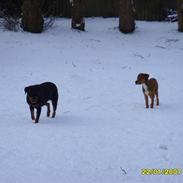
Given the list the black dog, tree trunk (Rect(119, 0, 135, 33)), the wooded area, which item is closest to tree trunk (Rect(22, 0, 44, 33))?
tree trunk (Rect(119, 0, 135, 33))

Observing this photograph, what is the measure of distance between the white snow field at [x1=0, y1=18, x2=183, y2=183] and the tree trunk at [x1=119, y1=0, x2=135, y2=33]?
1.32 feet

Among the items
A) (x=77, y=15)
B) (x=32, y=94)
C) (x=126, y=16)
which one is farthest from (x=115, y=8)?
(x=32, y=94)

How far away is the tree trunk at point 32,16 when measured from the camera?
21484 mm

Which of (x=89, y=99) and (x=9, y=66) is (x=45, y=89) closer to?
(x=89, y=99)

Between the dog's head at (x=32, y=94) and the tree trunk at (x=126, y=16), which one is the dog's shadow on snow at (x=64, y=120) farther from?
the tree trunk at (x=126, y=16)

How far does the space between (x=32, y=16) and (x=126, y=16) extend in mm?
4978

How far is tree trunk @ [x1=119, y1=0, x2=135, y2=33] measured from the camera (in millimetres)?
23156

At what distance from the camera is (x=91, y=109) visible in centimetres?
1223

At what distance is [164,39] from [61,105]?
473 inches

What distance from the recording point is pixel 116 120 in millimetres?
10898

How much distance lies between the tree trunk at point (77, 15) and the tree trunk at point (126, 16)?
2.03 m


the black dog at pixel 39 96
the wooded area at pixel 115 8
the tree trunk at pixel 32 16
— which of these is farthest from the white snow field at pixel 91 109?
the wooded area at pixel 115 8

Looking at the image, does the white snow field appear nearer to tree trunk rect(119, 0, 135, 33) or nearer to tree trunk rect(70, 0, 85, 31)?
tree trunk rect(119, 0, 135, 33)

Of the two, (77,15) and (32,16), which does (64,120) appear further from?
(77,15)
